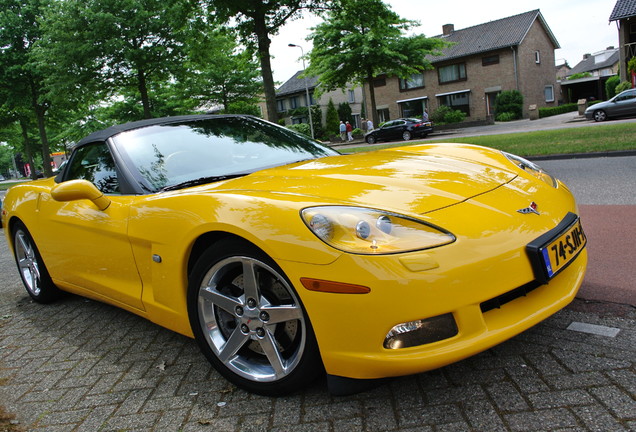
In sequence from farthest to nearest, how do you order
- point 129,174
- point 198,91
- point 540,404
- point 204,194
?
point 198,91 < point 129,174 < point 204,194 < point 540,404

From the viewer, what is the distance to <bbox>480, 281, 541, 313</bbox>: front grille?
2.02 metres

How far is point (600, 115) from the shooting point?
23312 millimetres

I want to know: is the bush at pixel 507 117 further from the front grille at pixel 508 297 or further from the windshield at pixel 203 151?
the front grille at pixel 508 297

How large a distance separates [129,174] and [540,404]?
7.83 feet

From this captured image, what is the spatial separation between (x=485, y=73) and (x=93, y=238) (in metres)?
41.7

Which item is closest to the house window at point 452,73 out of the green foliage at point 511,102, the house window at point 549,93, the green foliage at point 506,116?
the green foliage at point 511,102

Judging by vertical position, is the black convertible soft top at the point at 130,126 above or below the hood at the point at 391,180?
above

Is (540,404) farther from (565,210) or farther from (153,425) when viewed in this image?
(153,425)

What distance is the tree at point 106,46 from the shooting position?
1878 cm

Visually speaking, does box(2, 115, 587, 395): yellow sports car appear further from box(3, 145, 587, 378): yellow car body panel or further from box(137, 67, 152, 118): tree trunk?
box(137, 67, 152, 118): tree trunk

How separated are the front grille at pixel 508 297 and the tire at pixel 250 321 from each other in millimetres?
695

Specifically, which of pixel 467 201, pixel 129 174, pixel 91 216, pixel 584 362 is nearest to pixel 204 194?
pixel 129 174

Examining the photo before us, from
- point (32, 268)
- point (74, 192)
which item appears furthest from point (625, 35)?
point (74, 192)

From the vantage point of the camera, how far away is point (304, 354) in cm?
212
